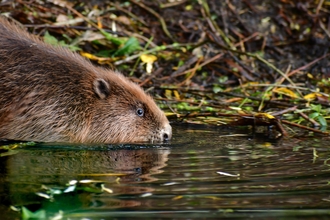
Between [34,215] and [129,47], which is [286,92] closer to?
[129,47]

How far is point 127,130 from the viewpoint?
6316 millimetres

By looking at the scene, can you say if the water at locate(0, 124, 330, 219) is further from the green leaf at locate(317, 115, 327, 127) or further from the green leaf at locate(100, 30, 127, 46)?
the green leaf at locate(100, 30, 127, 46)

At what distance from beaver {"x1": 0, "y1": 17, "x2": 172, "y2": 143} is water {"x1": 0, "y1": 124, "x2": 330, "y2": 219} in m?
0.29

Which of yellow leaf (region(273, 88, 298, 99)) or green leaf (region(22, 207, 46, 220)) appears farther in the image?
yellow leaf (region(273, 88, 298, 99))

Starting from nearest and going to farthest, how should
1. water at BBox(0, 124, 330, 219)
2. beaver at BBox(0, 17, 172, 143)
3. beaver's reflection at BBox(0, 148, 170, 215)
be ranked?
water at BBox(0, 124, 330, 219) < beaver's reflection at BBox(0, 148, 170, 215) < beaver at BBox(0, 17, 172, 143)

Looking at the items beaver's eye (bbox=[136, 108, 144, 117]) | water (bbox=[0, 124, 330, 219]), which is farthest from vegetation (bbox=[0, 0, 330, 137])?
water (bbox=[0, 124, 330, 219])

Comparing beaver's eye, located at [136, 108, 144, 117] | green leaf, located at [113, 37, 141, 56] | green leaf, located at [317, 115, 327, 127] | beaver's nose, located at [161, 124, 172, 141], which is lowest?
beaver's nose, located at [161, 124, 172, 141]

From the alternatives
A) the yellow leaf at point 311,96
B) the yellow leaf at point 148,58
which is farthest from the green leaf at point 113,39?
the yellow leaf at point 311,96

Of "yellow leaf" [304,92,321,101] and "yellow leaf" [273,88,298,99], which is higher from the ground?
"yellow leaf" [273,88,298,99]

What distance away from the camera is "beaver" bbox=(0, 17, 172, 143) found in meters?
5.96

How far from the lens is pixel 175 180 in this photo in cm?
439

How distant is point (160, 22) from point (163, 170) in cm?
518

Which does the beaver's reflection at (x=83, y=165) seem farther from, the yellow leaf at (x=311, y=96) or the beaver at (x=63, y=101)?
the yellow leaf at (x=311, y=96)

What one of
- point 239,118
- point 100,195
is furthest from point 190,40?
point 100,195
